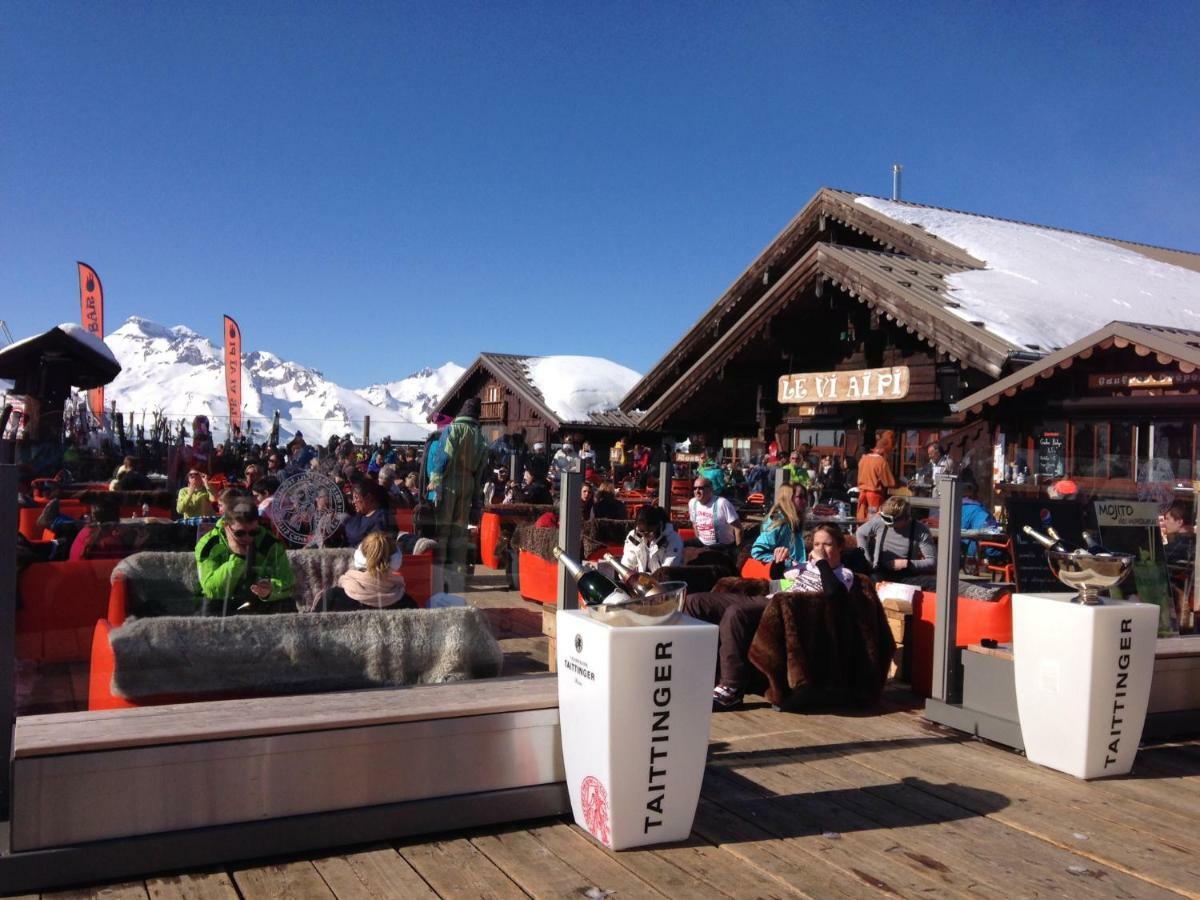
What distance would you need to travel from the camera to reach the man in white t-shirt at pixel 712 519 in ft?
30.6

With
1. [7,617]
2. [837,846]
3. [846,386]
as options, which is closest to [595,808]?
[837,846]

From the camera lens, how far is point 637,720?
341 centimetres

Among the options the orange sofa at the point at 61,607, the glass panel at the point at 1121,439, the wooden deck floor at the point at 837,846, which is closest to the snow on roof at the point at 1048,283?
the glass panel at the point at 1121,439

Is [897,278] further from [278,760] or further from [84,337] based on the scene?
[278,760]

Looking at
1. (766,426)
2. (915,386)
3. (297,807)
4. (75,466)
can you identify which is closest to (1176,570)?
(297,807)

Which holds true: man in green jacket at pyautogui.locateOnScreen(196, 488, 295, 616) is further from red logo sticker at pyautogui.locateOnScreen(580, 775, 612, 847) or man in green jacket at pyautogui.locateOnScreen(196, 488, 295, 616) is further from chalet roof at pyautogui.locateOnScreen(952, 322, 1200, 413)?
chalet roof at pyautogui.locateOnScreen(952, 322, 1200, 413)

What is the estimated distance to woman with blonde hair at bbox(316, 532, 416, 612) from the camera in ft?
14.3

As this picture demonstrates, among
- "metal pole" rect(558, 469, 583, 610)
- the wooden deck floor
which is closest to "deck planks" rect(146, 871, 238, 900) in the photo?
the wooden deck floor

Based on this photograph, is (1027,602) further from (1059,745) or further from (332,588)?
(332,588)

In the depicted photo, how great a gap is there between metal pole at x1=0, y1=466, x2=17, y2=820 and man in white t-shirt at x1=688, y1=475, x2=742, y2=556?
6.72m

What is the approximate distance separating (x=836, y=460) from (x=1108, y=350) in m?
5.64

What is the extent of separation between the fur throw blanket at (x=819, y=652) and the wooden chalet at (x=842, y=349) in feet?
20.5

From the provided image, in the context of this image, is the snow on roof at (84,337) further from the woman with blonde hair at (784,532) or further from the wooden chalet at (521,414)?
the wooden chalet at (521,414)

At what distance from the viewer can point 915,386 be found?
574 inches
